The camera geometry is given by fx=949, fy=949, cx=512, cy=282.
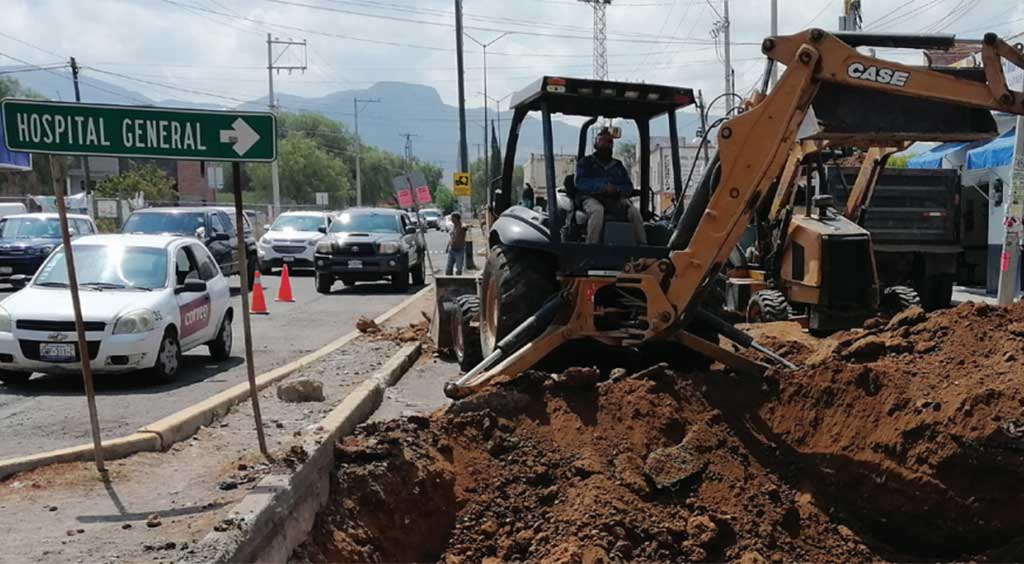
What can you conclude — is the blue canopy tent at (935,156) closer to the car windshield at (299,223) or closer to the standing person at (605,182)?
the standing person at (605,182)

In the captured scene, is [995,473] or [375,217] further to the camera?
[375,217]

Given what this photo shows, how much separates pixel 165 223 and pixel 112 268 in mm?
10576

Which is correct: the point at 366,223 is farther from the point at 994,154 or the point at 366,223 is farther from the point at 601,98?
the point at 601,98

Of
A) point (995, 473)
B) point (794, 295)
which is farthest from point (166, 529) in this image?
point (794, 295)

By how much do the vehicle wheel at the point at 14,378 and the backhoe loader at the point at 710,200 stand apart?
5.20 metres

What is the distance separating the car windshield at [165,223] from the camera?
66.7ft

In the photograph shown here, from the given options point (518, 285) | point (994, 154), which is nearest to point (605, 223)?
point (518, 285)

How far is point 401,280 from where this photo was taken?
2184cm

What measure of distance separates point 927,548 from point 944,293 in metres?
10.8

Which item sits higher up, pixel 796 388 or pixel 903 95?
pixel 903 95

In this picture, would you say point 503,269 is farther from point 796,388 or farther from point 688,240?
point 796,388

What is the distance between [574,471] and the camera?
5.82 m

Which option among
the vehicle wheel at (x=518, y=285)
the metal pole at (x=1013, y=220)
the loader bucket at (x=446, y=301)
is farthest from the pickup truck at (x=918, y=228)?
the vehicle wheel at (x=518, y=285)

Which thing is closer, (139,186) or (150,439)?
(150,439)
